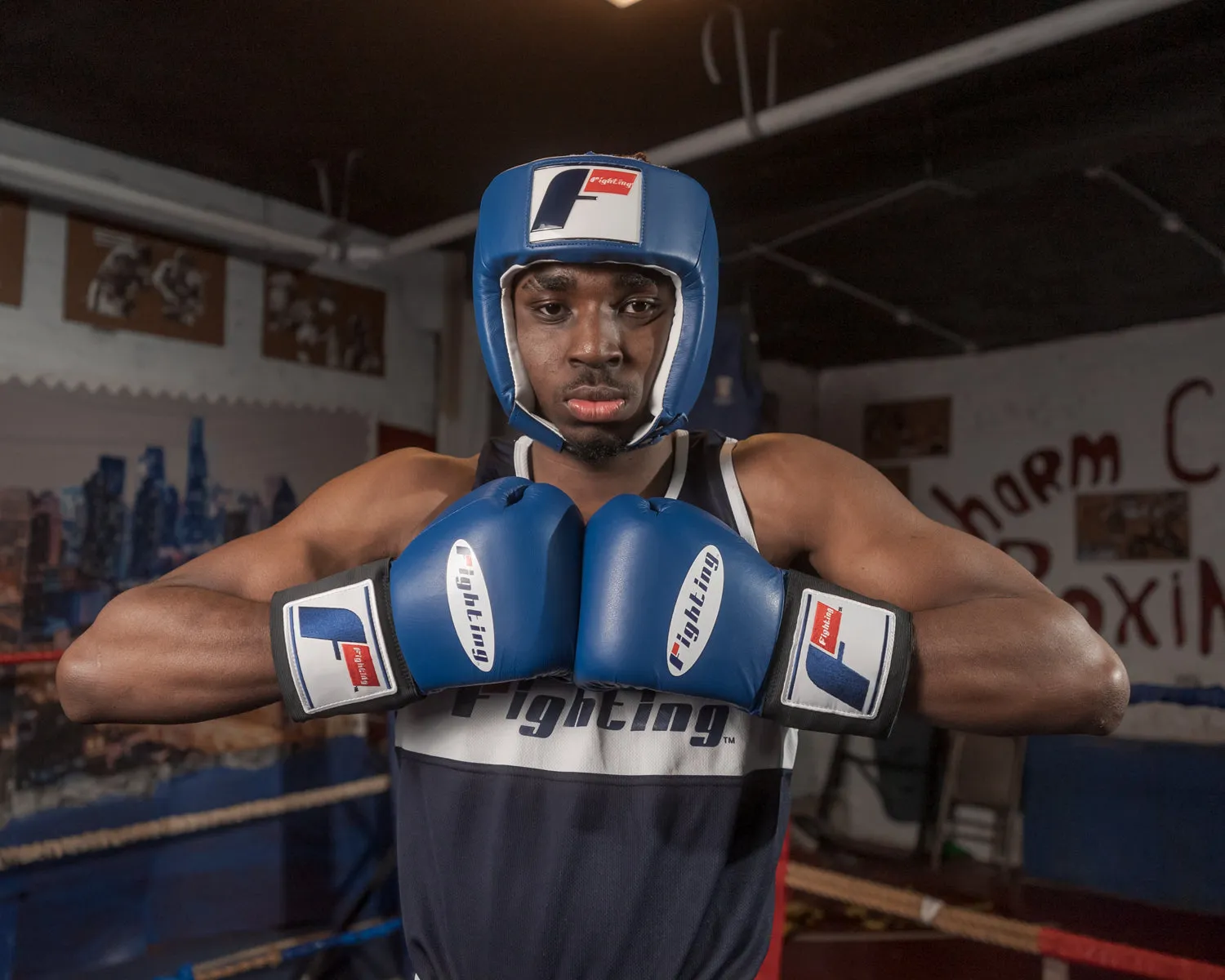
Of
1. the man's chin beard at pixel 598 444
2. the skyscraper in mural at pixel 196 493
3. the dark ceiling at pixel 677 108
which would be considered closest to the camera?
the man's chin beard at pixel 598 444

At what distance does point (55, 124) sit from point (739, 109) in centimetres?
214

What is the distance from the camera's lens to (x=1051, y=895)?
4395mm

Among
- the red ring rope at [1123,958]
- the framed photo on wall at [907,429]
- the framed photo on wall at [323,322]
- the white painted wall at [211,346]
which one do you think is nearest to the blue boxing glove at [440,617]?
the red ring rope at [1123,958]

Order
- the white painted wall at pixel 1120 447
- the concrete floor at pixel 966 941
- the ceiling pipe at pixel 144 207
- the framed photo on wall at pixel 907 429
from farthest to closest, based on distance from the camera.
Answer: the framed photo on wall at pixel 907 429, the white painted wall at pixel 1120 447, the concrete floor at pixel 966 941, the ceiling pipe at pixel 144 207

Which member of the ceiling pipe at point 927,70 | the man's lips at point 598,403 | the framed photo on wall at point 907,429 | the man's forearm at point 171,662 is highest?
the ceiling pipe at point 927,70

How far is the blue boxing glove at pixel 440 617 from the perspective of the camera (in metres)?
0.94

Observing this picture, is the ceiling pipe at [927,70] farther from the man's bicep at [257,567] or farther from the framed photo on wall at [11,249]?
the framed photo on wall at [11,249]

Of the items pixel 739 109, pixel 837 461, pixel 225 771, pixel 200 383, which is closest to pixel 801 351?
pixel 739 109

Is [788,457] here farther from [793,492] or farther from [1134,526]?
[1134,526]

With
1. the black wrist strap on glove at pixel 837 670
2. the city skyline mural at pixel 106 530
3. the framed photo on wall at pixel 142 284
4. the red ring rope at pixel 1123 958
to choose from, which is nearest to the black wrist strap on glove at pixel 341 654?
the black wrist strap on glove at pixel 837 670

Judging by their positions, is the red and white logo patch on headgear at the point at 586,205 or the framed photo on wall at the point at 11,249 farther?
the framed photo on wall at the point at 11,249

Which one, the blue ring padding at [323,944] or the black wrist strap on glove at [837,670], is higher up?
the black wrist strap on glove at [837,670]

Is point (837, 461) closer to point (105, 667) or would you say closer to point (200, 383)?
point (105, 667)

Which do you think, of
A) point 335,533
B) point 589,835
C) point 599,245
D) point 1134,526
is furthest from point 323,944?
point 1134,526
